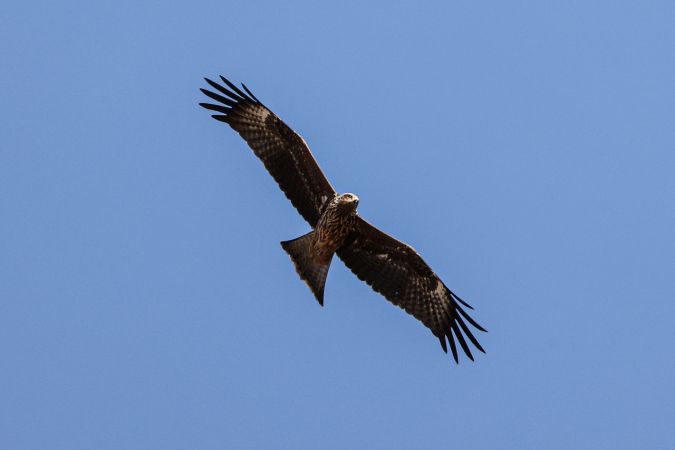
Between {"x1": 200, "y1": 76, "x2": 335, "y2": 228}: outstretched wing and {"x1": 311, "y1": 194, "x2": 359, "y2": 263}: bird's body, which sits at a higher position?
{"x1": 200, "y1": 76, "x2": 335, "y2": 228}: outstretched wing

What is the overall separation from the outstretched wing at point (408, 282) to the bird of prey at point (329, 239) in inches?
0.5

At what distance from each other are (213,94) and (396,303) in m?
3.33

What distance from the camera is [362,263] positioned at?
52.6ft

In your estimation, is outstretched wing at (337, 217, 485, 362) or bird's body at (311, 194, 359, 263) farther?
outstretched wing at (337, 217, 485, 362)

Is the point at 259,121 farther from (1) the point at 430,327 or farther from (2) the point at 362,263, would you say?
(1) the point at 430,327

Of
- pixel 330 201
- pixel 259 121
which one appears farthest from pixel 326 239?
pixel 259 121

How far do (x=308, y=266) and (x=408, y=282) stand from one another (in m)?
1.29

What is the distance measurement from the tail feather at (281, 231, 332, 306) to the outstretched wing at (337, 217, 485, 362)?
16.3 inches

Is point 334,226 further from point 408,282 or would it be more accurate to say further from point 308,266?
point 408,282

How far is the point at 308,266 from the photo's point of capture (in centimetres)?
1578

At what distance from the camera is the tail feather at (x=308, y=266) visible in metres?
15.7

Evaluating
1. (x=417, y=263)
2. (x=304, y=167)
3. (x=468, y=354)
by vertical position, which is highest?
(x=304, y=167)

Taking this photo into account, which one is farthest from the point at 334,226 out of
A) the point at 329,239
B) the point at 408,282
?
the point at 408,282

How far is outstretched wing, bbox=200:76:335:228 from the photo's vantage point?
1564 cm
